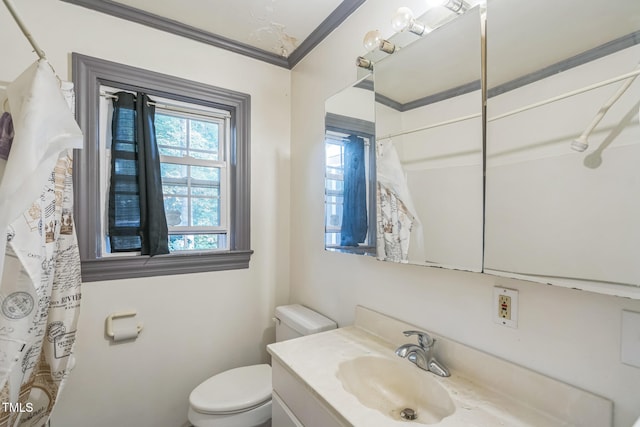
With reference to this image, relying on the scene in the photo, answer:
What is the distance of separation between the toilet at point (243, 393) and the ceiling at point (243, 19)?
5.41ft

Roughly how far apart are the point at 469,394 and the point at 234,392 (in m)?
1.10

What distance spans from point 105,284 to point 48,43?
121 centimetres

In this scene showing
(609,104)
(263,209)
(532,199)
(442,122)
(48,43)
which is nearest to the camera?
(609,104)

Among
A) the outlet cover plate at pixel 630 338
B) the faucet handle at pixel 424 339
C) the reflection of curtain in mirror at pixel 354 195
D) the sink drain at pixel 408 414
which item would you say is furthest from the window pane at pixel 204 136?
the outlet cover plate at pixel 630 338

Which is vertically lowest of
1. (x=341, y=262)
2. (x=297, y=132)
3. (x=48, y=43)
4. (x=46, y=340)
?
(x=46, y=340)

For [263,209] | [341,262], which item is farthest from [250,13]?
[341,262]

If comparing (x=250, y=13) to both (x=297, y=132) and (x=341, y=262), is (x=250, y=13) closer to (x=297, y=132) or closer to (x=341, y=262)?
(x=297, y=132)

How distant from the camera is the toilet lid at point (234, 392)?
1.31 m

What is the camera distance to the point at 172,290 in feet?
5.43

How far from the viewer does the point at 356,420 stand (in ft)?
2.40

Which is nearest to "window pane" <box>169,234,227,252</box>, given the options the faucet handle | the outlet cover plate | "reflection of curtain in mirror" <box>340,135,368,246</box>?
"reflection of curtain in mirror" <box>340,135,368,246</box>

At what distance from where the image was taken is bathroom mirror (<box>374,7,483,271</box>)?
3.01ft

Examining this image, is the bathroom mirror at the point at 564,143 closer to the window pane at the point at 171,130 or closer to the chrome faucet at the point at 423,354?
the chrome faucet at the point at 423,354

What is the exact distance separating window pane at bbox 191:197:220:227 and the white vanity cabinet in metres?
1.06
